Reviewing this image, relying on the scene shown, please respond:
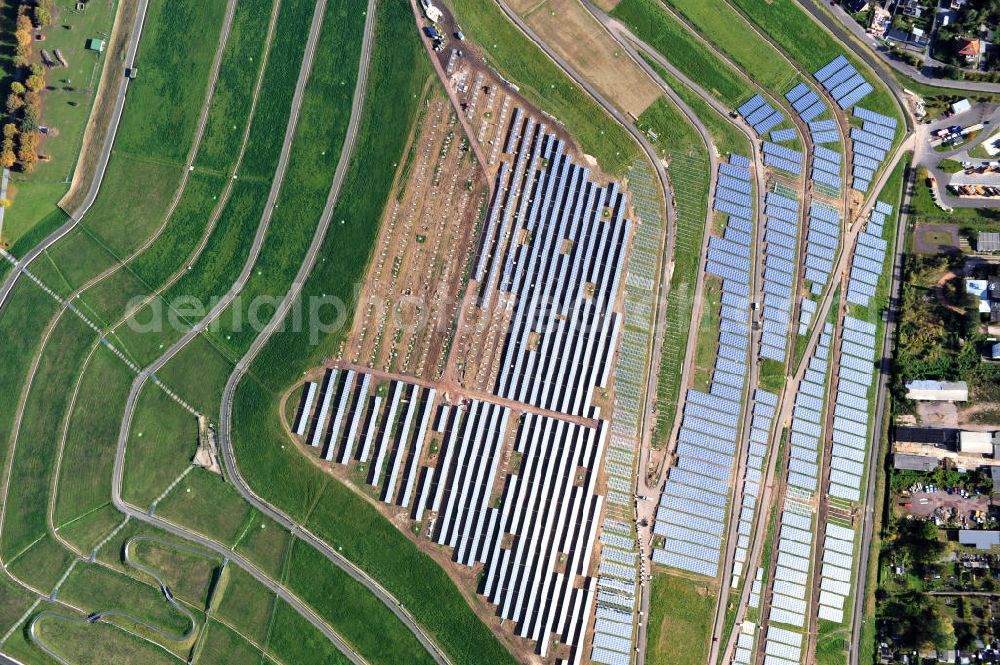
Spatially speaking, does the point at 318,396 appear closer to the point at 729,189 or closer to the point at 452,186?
the point at 452,186

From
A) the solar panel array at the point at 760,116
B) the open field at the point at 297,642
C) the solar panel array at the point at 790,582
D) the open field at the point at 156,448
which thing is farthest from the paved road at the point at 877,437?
the open field at the point at 156,448

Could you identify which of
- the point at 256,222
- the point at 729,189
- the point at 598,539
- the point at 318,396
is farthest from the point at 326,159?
the point at 598,539

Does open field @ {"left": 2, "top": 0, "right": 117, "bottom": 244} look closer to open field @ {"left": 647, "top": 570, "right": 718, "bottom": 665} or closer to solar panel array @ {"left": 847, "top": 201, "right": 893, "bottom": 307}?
open field @ {"left": 647, "top": 570, "right": 718, "bottom": 665}

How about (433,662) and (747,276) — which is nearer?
(433,662)

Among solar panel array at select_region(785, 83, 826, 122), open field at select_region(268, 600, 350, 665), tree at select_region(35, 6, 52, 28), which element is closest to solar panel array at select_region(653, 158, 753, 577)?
solar panel array at select_region(785, 83, 826, 122)

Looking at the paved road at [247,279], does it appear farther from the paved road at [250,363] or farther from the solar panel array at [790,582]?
the solar panel array at [790,582]

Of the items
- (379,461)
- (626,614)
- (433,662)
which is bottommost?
(433,662)

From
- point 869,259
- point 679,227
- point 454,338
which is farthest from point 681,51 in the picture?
point 454,338
